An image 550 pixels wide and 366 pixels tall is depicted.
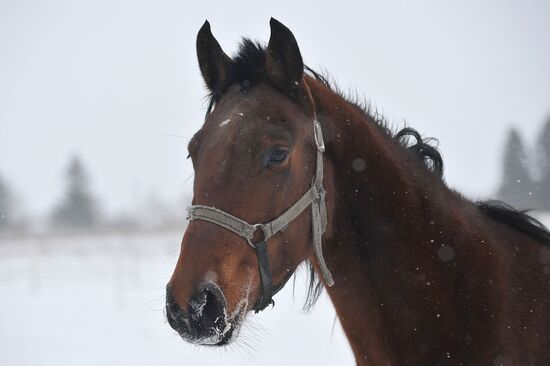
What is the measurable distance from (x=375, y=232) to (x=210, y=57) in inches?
54.8

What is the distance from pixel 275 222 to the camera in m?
2.40

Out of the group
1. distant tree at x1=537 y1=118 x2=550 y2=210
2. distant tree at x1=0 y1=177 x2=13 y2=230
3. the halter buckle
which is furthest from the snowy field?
distant tree at x1=537 y1=118 x2=550 y2=210

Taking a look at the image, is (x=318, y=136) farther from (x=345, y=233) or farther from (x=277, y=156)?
(x=345, y=233)

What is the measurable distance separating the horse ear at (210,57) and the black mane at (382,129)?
0.09 m

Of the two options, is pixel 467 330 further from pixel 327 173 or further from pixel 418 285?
pixel 327 173

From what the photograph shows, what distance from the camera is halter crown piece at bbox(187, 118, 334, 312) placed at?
2287 millimetres

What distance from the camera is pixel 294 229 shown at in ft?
8.23

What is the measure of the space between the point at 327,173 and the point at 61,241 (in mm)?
27950

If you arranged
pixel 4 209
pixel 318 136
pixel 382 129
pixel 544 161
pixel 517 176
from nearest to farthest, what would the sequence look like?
pixel 318 136
pixel 382 129
pixel 544 161
pixel 517 176
pixel 4 209

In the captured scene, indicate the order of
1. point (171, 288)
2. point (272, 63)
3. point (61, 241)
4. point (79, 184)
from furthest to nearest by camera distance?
point (79, 184), point (61, 241), point (272, 63), point (171, 288)

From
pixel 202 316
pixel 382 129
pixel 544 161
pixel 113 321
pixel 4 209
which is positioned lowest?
pixel 4 209

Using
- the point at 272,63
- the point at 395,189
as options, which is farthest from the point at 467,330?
the point at 272,63

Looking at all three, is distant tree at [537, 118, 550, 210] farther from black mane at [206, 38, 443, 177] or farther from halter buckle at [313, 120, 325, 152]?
halter buckle at [313, 120, 325, 152]

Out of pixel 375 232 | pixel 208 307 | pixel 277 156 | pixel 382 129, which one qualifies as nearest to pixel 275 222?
pixel 277 156
